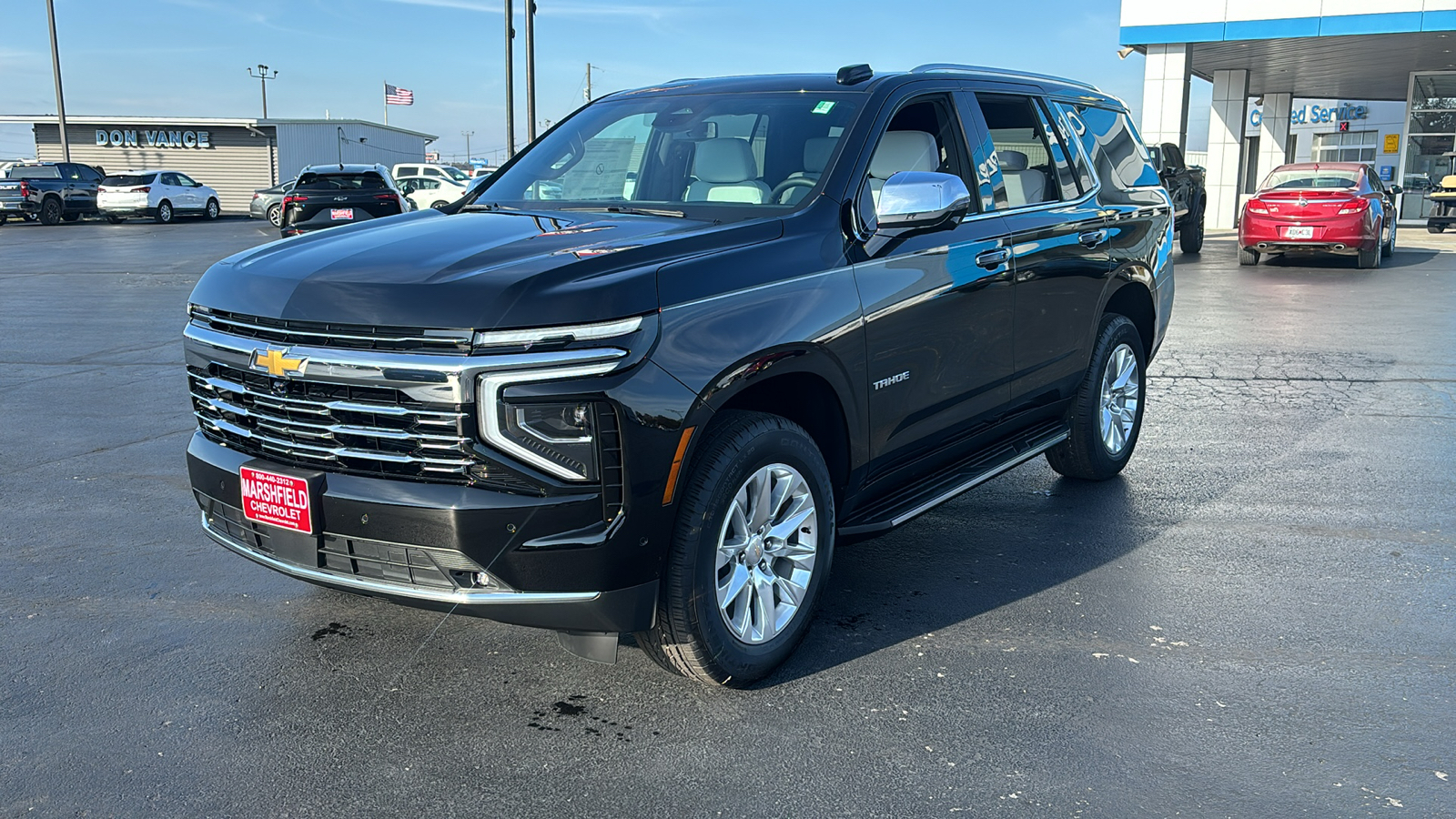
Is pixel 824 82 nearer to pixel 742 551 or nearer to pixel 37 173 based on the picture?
pixel 742 551

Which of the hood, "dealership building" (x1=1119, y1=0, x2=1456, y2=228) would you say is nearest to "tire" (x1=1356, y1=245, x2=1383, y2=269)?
"dealership building" (x1=1119, y1=0, x2=1456, y2=228)

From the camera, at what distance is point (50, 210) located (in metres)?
36.9

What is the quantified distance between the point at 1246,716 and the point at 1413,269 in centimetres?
1828

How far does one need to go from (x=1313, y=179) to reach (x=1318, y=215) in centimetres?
72

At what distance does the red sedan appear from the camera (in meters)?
18.1

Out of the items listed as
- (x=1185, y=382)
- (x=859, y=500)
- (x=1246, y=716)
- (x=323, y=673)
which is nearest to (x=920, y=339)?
(x=859, y=500)

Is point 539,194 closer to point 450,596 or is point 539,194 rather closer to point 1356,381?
point 450,596

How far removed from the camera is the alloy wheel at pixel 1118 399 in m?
6.11

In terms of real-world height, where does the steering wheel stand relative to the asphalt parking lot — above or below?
above

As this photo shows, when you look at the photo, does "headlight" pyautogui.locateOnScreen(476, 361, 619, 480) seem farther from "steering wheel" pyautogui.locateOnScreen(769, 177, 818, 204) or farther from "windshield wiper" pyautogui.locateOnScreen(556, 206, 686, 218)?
"steering wheel" pyautogui.locateOnScreen(769, 177, 818, 204)

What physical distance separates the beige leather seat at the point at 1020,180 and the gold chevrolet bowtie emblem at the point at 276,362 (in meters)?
3.04

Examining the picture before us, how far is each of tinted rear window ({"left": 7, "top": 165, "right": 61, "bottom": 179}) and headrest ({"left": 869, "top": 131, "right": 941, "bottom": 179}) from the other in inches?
1533

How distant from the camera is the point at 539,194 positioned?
4852 mm

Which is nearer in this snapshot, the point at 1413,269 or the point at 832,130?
the point at 832,130
